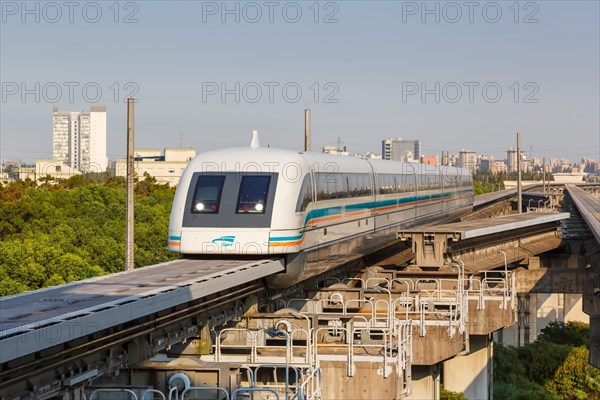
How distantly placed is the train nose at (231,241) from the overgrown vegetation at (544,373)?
23.7m

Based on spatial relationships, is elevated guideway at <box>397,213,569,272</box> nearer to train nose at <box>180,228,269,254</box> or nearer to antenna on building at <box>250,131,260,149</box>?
antenna on building at <box>250,131,260,149</box>

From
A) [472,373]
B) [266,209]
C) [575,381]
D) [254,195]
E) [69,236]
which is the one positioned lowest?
[575,381]

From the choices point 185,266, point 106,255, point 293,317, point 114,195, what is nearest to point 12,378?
point 185,266

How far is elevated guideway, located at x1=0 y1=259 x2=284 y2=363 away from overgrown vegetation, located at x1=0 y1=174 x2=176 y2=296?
30527mm

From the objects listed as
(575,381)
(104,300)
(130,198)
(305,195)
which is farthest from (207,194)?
(575,381)

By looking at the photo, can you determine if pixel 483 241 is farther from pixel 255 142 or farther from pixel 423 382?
pixel 255 142

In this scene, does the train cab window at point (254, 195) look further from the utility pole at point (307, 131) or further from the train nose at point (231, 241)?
the utility pole at point (307, 131)

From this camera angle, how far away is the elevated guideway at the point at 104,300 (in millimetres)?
10734

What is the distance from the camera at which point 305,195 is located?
21.2 m

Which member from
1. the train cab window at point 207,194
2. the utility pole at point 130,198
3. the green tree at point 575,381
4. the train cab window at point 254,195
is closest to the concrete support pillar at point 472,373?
the utility pole at point 130,198

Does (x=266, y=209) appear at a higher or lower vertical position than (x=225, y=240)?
higher

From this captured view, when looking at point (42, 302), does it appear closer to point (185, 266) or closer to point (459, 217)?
point (185, 266)

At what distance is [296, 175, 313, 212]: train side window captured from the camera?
68.0 feet

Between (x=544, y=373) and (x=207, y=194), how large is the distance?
33.0m
